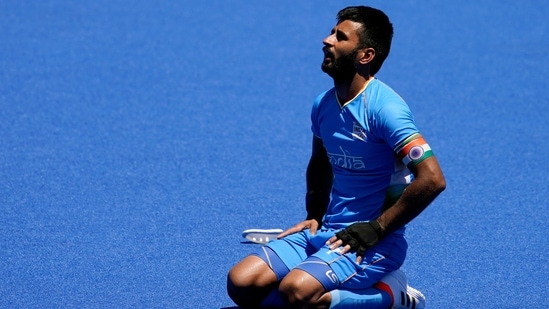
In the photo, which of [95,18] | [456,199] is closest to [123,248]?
[456,199]

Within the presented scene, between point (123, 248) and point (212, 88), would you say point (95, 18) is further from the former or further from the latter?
point (123, 248)

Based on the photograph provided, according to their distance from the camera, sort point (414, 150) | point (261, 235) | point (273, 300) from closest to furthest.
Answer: point (414, 150), point (273, 300), point (261, 235)

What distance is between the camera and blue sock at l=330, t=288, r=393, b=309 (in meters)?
4.40

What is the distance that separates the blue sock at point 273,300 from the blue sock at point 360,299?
0.38m

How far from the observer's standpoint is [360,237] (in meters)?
→ 4.41

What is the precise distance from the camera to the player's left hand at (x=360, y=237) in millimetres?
4410

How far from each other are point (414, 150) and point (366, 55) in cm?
57

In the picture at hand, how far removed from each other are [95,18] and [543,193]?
6.24m

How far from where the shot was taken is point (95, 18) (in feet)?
36.5

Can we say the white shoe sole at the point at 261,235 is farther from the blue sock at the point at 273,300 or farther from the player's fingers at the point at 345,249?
the player's fingers at the point at 345,249

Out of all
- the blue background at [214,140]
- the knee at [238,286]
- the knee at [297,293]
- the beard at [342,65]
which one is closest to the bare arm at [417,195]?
the knee at [297,293]

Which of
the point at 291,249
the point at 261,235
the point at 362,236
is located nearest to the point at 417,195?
the point at 362,236

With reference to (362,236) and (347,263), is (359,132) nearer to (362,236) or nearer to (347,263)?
(362,236)

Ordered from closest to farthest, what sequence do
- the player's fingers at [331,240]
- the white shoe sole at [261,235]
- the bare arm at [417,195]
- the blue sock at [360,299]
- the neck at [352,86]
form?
the bare arm at [417,195] → the blue sock at [360,299] → the player's fingers at [331,240] → the neck at [352,86] → the white shoe sole at [261,235]
